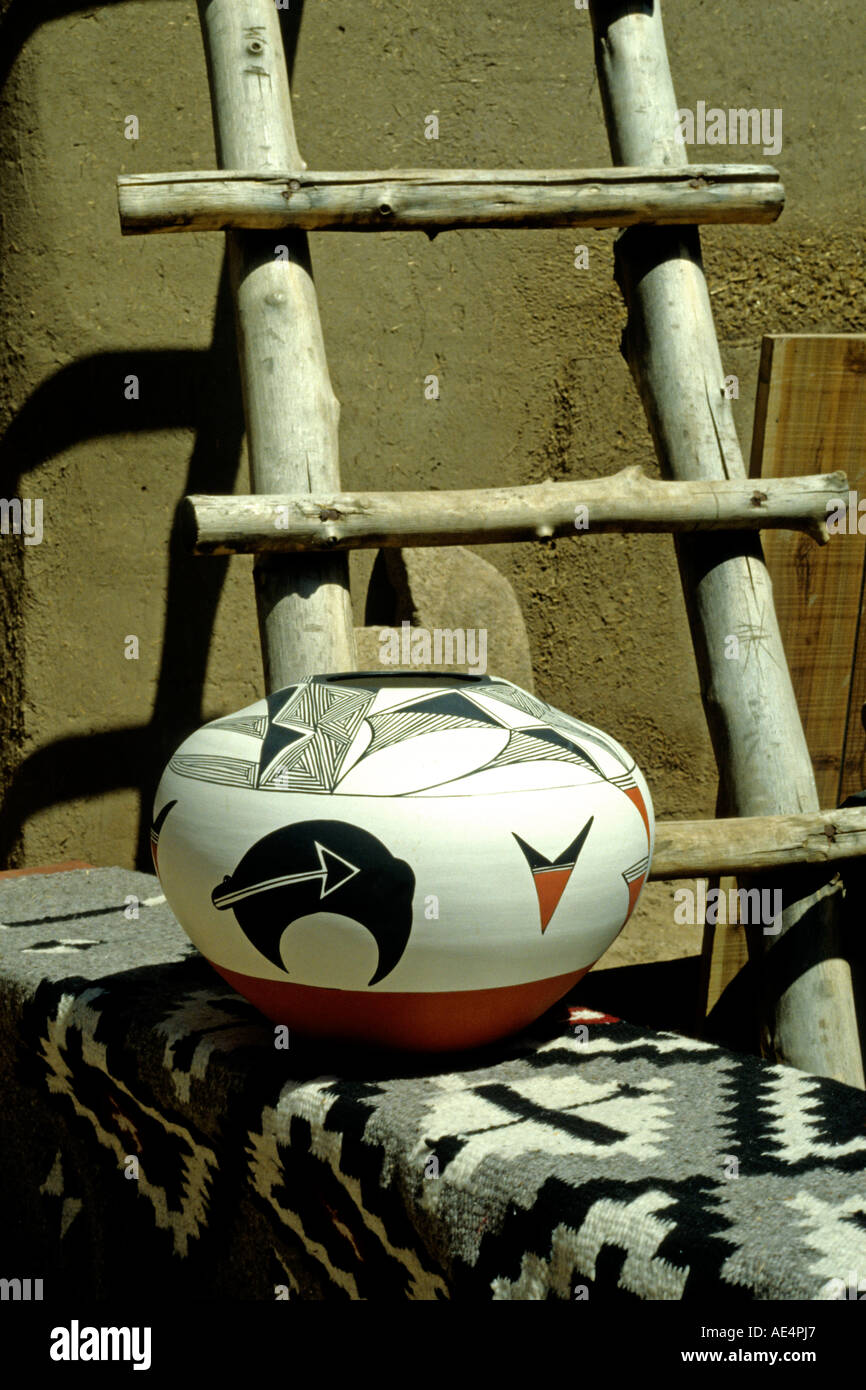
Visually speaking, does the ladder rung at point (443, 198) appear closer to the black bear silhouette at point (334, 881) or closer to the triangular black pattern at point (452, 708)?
the triangular black pattern at point (452, 708)

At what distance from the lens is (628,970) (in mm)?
2723

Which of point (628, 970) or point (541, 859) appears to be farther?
point (628, 970)

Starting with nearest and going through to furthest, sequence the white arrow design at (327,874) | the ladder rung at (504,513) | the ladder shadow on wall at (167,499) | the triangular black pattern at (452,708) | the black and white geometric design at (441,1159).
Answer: the black and white geometric design at (441,1159) → the white arrow design at (327,874) → the triangular black pattern at (452,708) → the ladder rung at (504,513) → the ladder shadow on wall at (167,499)

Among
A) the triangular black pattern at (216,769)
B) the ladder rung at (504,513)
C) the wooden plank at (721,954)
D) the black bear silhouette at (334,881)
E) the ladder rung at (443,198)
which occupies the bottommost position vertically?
the wooden plank at (721,954)

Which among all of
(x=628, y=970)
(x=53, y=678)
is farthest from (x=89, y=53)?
(x=628, y=970)

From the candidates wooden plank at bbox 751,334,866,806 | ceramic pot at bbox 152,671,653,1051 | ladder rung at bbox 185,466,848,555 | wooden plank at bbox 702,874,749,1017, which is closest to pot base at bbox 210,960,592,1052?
ceramic pot at bbox 152,671,653,1051

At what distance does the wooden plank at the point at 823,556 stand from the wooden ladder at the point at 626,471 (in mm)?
371

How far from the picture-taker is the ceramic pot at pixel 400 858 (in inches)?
48.9

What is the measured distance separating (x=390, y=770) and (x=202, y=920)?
0.26 meters

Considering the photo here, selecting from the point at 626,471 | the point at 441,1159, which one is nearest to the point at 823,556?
the point at 626,471

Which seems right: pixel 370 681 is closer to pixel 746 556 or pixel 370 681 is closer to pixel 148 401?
pixel 746 556

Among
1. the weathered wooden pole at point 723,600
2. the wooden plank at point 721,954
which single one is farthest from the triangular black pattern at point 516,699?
the wooden plank at point 721,954

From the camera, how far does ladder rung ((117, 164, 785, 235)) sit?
6.47ft

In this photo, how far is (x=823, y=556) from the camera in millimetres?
2621
